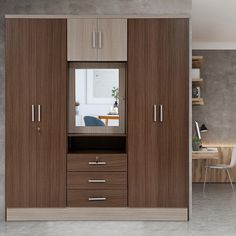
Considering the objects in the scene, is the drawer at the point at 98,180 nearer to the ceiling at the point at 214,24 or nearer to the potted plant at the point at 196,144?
the ceiling at the point at 214,24

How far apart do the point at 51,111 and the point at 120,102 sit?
0.74 meters

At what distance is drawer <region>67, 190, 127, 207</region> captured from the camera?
16.8 ft

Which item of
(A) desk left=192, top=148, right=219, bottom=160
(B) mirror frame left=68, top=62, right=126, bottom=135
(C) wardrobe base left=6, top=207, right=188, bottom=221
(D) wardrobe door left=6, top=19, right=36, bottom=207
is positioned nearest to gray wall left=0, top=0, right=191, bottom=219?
(D) wardrobe door left=6, top=19, right=36, bottom=207

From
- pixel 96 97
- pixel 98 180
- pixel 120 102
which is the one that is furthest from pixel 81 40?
pixel 98 180

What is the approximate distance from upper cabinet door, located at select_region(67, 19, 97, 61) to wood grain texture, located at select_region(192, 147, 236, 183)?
3940 mm

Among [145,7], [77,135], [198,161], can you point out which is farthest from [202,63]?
[77,135]

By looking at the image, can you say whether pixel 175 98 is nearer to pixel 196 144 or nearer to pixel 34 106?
pixel 34 106

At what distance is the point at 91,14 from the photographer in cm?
527

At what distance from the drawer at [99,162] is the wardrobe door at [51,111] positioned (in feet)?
0.48

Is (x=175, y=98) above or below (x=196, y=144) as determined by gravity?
above

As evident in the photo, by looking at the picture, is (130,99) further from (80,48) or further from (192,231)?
(192,231)

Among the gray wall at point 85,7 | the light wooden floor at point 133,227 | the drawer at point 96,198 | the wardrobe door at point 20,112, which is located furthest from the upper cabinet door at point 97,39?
the light wooden floor at point 133,227

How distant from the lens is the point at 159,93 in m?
5.10

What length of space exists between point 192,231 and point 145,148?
977mm
